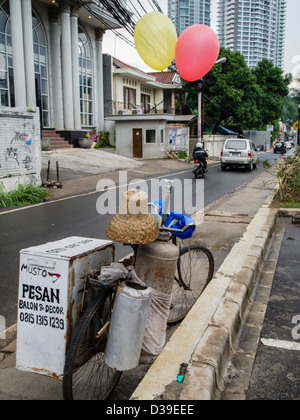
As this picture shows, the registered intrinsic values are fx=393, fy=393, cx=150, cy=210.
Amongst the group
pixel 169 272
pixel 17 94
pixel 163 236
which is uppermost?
pixel 17 94

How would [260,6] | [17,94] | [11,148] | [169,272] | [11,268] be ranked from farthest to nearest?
[260,6] → [17,94] → [11,148] → [11,268] → [169,272]

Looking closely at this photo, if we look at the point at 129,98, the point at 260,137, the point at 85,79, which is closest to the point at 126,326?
the point at 85,79

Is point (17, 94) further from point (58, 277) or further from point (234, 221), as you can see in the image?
point (58, 277)

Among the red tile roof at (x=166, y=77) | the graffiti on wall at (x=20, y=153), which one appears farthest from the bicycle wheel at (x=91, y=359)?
the red tile roof at (x=166, y=77)

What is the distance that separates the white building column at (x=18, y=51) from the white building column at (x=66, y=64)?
13.1 feet

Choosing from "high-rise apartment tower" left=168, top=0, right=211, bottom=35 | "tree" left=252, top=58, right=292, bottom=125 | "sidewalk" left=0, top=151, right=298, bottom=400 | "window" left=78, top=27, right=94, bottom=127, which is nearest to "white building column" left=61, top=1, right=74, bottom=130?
"window" left=78, top=27, right=94, bottom=127

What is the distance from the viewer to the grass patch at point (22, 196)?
10.6 m

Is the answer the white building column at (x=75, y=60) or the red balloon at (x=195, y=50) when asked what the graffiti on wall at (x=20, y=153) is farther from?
the white building column at (x=75, y=60)

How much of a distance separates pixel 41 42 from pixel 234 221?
67.5ft

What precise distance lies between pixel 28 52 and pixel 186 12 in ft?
30.1

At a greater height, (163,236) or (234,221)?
(163,236)

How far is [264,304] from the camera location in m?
4.14

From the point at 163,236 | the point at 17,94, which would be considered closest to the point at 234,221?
the point at 163,236

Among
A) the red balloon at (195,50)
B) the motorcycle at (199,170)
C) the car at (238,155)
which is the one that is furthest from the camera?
the car at (238,155)
